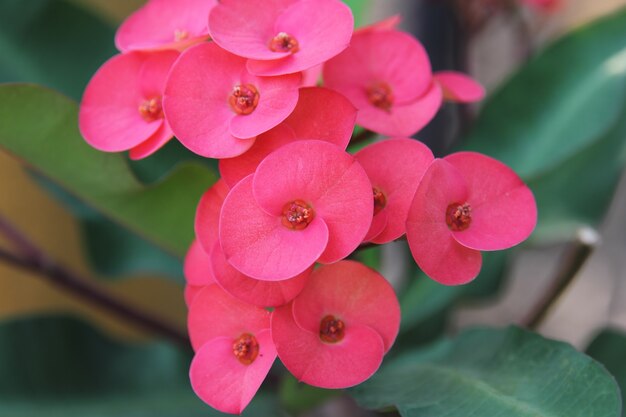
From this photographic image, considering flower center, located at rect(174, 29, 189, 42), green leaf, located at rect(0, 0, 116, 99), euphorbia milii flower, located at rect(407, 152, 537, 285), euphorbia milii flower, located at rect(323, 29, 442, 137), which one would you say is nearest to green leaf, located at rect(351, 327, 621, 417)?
euphorbia milii flower, located at rect(407, 152, 537, 285)

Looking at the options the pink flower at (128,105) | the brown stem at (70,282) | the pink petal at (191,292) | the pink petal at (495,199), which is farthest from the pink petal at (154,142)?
the brown stem at (70,282)

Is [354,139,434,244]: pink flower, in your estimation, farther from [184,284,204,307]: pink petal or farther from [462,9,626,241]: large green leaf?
[462,9,626,241]: large green leaf

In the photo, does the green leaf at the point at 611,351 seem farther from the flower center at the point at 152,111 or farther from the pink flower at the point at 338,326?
the flower center at the point at 152,111

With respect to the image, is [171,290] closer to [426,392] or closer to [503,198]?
[426,392]

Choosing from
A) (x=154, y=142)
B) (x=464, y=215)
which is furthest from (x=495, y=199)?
(x=154, y=142)

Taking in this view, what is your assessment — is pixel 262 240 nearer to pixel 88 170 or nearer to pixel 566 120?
pixel 88 170

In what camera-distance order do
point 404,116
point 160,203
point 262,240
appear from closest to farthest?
point 262,240 < point 404,116 < point 160,203
